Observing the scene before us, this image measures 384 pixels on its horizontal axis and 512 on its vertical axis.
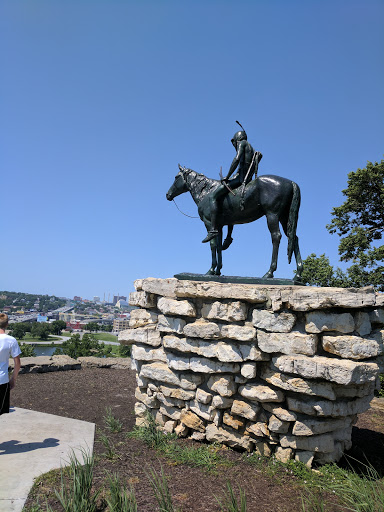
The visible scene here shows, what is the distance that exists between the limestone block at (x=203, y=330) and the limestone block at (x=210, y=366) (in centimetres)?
36

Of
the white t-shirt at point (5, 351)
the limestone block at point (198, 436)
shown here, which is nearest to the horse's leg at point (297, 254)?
the limestone block at point (198, 436)

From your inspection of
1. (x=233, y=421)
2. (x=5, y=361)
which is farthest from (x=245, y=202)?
(x=5, y=361)

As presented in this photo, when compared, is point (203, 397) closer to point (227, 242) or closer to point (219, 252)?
point (219, 252)

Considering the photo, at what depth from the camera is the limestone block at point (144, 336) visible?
20.2ft

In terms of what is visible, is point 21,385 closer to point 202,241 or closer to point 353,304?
point 202,241

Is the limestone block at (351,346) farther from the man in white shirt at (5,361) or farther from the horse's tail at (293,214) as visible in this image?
the man in white shirt at (5,361)

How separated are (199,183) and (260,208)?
1.40 meters

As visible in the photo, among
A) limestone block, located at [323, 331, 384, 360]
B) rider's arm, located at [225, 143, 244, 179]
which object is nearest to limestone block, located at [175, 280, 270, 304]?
limestone block, located at [323, 331, 384, 360]

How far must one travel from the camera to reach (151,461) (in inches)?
193

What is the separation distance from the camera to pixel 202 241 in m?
6.79

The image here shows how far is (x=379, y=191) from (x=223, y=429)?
1078 cm

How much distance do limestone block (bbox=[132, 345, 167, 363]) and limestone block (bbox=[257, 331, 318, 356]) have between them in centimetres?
186

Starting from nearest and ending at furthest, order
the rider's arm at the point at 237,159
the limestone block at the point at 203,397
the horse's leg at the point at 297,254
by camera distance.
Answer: the limestone block at the point at 203,397 → the horse's leg at the point at 297,254 → the rider's arm at the point at 237,159

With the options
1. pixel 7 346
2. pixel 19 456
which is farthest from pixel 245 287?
pixel 19 456
